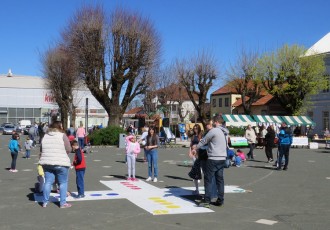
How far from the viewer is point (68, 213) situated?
7.66 meters

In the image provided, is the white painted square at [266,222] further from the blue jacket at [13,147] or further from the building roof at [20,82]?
the building roof at [20,82]

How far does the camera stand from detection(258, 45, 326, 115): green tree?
138 feet

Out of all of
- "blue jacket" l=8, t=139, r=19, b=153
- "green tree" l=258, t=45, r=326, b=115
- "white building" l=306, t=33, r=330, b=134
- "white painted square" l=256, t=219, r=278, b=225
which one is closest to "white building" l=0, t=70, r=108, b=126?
"green tree" l=258, t=45, r=326, b=115

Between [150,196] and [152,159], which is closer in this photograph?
[150,196]

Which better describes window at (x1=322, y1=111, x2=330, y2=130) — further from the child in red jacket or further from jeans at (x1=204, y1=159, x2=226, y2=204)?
the child in red jacket

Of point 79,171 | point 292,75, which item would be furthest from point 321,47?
point 79,171

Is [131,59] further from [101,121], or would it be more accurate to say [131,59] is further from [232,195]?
[101,121]

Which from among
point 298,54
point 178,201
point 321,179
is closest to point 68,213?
point 178,201

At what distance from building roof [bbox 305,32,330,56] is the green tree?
1180 mm

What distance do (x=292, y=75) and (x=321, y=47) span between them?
6.20m

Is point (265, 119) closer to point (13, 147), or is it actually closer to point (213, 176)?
point (13, 147)

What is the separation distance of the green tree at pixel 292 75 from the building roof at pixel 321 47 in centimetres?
118

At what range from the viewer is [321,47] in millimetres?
45969

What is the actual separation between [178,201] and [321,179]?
598 cm
